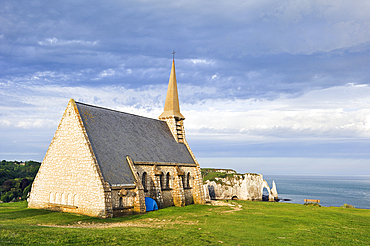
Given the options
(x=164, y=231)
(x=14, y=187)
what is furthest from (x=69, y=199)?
(x=14, y=187)

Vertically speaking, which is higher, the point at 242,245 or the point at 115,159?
the point at 115,159

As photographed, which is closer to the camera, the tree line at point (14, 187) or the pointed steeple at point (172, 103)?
the pointed steeple at point (172, 103)

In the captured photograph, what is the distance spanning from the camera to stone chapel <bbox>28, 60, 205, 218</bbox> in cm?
2666

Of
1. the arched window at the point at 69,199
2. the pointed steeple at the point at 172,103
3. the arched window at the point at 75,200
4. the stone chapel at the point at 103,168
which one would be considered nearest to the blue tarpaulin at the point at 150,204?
the stone chapel at the point at 103,168

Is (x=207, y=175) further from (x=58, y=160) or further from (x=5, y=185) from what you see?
(x=58, y=160)

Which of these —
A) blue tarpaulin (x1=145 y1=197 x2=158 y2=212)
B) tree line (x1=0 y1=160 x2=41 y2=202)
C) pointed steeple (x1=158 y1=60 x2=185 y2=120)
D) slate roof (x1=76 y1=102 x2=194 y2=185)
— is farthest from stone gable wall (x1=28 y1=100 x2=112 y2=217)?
tree line (x1=0 y1=160 x2=41 y2=202)

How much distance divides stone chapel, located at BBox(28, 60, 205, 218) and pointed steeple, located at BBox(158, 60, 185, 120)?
7.74m

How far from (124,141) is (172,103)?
1603 centimetres

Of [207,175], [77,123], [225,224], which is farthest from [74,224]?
[207,175]

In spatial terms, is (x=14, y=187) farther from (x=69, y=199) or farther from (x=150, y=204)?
(x=150, y=204)

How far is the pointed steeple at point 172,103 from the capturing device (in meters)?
46.8

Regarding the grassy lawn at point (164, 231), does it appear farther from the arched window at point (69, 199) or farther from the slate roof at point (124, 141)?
the slate roof at point (124, 141)

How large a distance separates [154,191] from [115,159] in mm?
6903

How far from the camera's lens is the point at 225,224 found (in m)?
24.0
